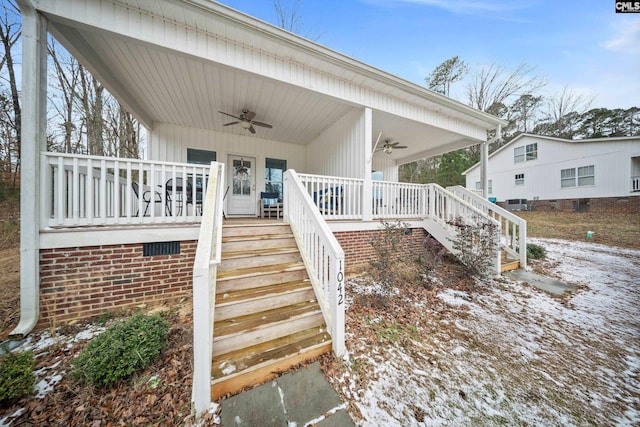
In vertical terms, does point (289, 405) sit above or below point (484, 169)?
below

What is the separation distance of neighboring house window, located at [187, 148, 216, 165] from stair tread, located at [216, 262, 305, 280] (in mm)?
4472

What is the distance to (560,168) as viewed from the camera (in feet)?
42.1

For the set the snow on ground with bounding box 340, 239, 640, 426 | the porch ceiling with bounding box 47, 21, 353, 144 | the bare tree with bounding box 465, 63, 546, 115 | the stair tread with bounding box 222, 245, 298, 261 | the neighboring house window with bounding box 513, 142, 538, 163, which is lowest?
the snow on ground with bounding box 340, 239, 640, 426

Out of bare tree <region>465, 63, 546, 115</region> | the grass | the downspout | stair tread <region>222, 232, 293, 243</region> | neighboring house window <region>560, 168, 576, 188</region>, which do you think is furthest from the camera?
bare tree <region>465, 63, 546, 115</region>

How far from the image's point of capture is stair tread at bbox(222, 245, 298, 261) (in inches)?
109

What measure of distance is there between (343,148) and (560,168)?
15807mm

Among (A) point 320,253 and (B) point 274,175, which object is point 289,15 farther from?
(A) point 320,253

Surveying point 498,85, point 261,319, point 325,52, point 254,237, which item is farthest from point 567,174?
point 261,319

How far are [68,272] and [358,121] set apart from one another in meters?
5.26

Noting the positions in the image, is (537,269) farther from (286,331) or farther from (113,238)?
(113,238)

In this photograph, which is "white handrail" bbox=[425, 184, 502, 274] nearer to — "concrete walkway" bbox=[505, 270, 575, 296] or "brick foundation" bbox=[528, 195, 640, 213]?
"concrete walkway" bbox=[505, 270, 575, 296]

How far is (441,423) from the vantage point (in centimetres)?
157

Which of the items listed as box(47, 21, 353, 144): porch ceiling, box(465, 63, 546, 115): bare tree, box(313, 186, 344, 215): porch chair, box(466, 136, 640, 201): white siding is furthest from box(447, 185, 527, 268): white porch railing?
box(465, 63, 546, 115): bare tree

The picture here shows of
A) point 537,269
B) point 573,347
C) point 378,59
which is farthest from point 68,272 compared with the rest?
point 378,59
